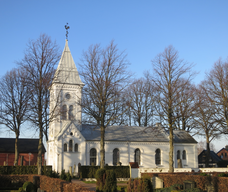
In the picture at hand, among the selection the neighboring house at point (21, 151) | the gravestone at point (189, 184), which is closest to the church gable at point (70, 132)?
the neighboring house at point (21, 151)

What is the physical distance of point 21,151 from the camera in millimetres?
44344

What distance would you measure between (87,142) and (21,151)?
45.3 feet

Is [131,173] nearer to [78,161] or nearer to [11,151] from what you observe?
[78,161]

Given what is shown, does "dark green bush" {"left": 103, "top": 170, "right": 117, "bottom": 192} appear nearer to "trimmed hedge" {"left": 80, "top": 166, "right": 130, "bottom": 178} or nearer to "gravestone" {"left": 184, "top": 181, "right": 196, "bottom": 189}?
"gravestone" {"left": 184, "top": 181, "right": 196, "bottom": 189}

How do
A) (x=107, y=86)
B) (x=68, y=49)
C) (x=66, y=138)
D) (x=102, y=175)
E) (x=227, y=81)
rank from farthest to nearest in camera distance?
(x=68, y=49), (x=66, y=138), (x=227, y=81), (x=107, y=86), (x=102, y=175)

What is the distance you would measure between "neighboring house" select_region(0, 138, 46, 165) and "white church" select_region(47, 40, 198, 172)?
6.54 meters

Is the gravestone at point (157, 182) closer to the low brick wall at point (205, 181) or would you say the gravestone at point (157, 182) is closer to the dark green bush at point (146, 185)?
the low brick wall at point (205, 181)

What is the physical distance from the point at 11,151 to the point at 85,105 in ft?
69.1

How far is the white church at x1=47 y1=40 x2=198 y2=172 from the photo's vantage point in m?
36.1

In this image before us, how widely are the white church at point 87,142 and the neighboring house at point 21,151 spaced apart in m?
6.54

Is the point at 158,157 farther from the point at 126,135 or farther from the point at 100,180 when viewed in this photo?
the point at 100,180

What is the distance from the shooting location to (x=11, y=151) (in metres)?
43.3

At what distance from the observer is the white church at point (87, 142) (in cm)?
3609

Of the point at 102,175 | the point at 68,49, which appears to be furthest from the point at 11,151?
the point at 102,175
